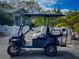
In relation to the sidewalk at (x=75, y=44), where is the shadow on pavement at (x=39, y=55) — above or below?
below

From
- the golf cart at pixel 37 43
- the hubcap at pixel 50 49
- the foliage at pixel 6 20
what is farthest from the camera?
the hubcap at pixel 50 49

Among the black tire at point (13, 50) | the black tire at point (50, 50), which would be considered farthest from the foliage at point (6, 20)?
the black tire at point (50, 50)

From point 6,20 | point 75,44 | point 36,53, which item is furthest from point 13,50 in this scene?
point 75,44

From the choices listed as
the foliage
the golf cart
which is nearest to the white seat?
the golf cart

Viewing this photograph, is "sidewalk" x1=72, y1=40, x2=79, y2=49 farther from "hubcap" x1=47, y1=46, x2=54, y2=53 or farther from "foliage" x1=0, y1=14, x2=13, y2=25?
"foliage" x1=0, y1=14, x2=13, y2=25

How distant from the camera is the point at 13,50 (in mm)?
3564

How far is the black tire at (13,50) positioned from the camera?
3.51 metres

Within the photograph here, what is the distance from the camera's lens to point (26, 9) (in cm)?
342

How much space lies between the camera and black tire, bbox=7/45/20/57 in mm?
3512

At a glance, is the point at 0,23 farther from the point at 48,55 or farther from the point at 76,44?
the point at 76,44

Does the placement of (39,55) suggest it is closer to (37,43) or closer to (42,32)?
(37,43)

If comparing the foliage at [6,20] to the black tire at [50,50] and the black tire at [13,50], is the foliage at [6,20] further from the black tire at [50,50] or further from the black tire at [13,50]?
the black tire at [50,50]

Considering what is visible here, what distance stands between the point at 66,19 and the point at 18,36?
0.66 meters

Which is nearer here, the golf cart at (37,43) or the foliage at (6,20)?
the foliage at (6,20)
